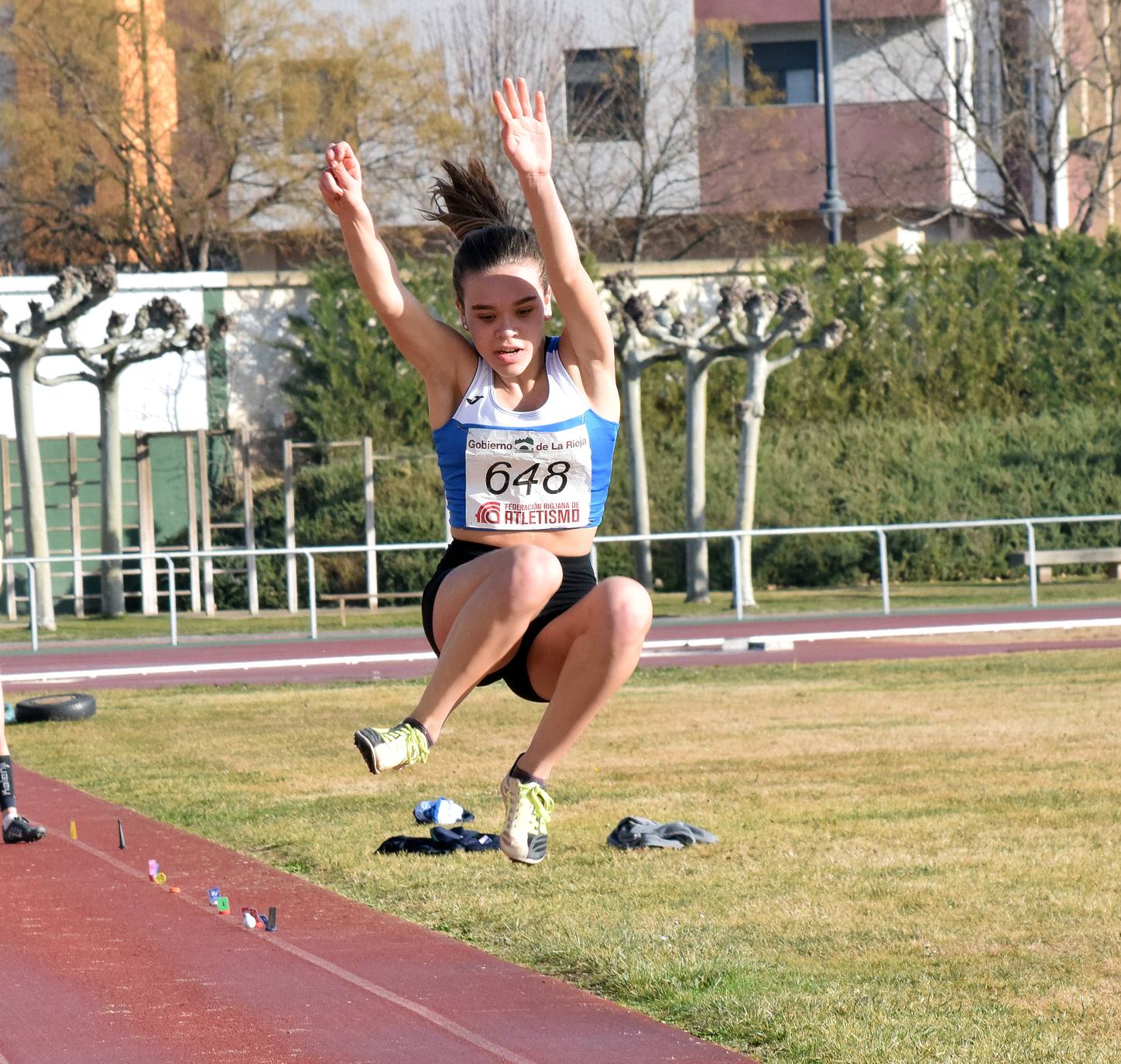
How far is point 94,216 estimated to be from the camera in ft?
118

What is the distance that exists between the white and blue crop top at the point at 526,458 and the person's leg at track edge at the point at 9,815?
5225 mm

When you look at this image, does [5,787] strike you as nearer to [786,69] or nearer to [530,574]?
[530,574]

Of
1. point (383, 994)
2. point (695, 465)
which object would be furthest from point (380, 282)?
point (695, 465)

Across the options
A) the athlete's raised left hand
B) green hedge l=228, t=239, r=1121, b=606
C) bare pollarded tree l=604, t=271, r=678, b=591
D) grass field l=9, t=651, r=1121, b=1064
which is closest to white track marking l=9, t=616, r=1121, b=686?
grass field l=9, t=651, r=1121, b=1064

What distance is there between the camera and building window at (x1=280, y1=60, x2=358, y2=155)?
34531mm

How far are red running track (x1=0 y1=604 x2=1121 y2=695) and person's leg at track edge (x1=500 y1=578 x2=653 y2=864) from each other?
40.4 ft

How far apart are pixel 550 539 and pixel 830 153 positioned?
93.1ft

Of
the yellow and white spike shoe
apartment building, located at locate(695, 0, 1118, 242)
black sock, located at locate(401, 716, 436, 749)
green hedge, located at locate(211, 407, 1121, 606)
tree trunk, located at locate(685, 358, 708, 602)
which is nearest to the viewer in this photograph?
black sock, located at locate(401, 716, 436, 749)

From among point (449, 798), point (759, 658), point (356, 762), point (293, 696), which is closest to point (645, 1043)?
point (449, 798)

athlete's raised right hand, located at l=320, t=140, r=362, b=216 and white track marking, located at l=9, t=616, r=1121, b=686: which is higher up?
athlete's raised right hand, located at l=320, t=140, r=362, b=216

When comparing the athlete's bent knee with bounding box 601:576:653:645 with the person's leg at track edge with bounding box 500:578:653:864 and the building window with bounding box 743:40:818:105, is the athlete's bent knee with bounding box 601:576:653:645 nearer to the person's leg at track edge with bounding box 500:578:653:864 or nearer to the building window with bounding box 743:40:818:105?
the person's leg at track edge with bounding box 500:578:653:864

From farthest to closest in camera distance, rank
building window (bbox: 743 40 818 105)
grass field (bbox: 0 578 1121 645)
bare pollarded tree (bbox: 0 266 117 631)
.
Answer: building window (bbox: 743 40 818 105), bare pollarded tree (bbox: 0 266 117 631), grass field (bbox: 0 578 1121 645)

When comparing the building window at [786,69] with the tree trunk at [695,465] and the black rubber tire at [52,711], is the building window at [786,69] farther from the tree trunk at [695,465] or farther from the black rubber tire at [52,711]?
the black rubber tire at [52,711]

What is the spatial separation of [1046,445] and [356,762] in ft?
59.7
